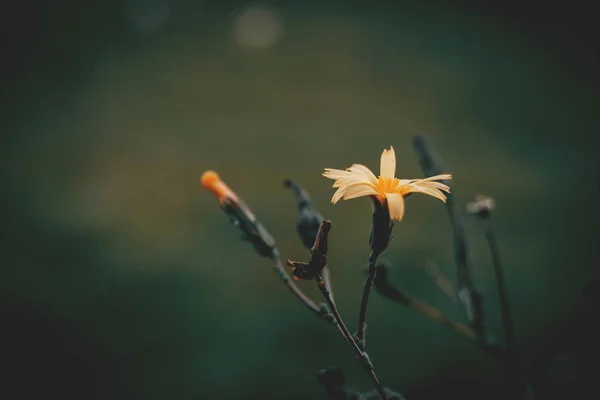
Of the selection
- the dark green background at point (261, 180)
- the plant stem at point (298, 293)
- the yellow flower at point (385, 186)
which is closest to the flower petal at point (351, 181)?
the yellow flower at point (385, 186)

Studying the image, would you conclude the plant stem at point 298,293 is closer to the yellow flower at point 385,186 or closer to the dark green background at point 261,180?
the yellow flower at point 385,186

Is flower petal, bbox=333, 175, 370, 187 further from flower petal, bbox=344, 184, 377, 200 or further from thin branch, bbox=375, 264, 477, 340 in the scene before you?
thin branch, bbox=375, 264, 477, 340

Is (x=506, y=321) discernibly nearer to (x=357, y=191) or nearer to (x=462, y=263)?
(x=462, y=263)

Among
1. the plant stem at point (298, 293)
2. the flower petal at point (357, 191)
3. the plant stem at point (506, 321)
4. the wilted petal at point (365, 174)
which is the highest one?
the wilted petal at point (365, 174)

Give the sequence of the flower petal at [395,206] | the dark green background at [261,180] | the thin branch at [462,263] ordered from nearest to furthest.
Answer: the flower petal at [395,206] → the thin branch at [462,263] → the dark green background at [261,180]

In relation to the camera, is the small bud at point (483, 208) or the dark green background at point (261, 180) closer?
the small bud at point (483, 208)

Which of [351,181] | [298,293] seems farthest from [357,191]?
[298,293]
